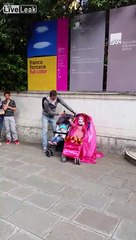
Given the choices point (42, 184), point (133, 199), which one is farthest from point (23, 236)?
point (133, 199)

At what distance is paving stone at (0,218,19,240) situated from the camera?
2582 millimetres

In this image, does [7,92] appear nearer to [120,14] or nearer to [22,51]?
[22,51]

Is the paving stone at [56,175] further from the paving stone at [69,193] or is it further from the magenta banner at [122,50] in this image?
the magenta banner at [122,50]

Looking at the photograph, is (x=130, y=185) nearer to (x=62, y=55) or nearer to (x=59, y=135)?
(x=59, y=135)

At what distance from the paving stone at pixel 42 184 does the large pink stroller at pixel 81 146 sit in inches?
38.4

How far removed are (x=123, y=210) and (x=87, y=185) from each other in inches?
34.0

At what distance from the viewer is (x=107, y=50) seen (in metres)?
5.48

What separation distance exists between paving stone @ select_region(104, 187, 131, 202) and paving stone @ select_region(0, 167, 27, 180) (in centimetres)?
152

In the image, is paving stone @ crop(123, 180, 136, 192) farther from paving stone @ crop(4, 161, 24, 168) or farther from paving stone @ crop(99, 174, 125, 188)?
paving stone @ crop(4, 161, 24, 168)

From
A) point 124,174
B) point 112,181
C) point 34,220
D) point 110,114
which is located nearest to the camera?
point 34,220

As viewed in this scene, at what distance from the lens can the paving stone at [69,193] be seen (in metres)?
3.48

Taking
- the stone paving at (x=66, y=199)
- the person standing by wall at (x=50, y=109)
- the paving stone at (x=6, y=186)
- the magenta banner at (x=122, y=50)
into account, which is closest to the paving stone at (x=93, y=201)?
the stone paving at (x=66, y=199)

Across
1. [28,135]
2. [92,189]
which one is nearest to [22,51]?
[28,135]

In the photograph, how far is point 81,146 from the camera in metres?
4.91
